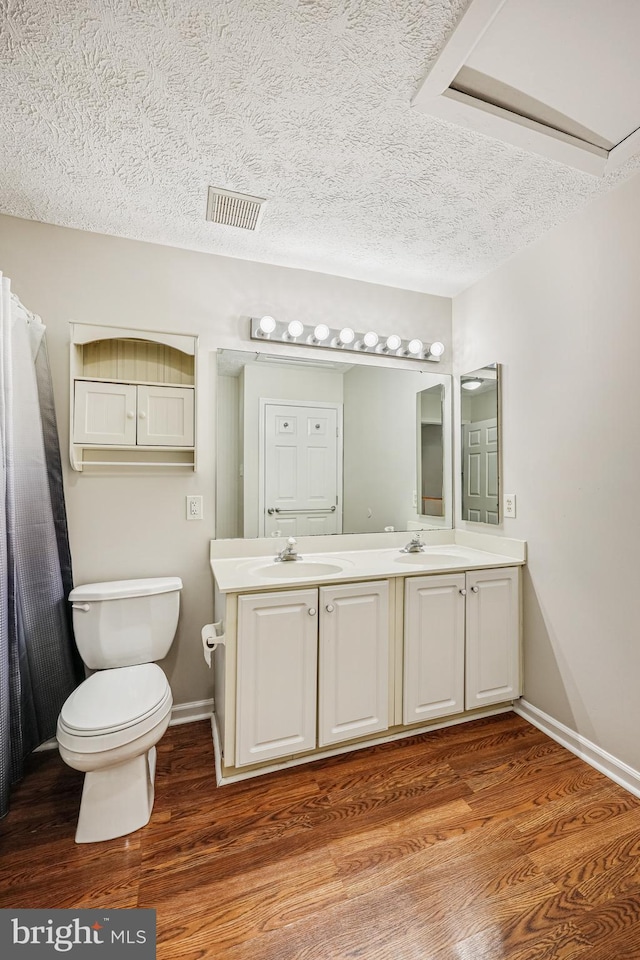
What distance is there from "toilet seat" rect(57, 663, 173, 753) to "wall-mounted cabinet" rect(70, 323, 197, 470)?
0.95 m

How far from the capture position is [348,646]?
6.04 ft

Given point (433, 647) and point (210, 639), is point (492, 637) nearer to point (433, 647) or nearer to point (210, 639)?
point (433, 647)

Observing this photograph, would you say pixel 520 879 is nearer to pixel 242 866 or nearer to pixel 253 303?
pixel 242 866

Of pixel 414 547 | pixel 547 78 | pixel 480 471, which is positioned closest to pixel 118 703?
pixel 414 547

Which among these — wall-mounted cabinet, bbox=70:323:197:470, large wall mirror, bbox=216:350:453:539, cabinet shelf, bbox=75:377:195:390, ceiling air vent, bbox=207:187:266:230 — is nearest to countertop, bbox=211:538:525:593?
large wall mirror, bbox=216:350:453:539

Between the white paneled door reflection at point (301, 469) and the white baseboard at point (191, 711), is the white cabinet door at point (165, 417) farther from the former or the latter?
the white baseboard at point (191, 711)

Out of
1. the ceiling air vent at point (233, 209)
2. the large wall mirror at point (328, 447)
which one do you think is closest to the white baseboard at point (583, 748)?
the large wall mirror at point (328, 447)

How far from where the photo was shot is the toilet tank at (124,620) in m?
1.83

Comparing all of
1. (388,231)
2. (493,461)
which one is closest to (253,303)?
(388,231)

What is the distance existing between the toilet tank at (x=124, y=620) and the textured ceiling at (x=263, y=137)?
1687 mm

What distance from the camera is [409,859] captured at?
54.2 inches

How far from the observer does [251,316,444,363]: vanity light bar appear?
2291mm

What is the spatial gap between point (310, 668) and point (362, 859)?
620mm

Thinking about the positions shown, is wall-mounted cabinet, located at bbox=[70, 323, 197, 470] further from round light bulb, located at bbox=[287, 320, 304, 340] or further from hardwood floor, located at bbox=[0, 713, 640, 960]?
hardwood floor, located at bbox=[0, 713, 640, 960]
